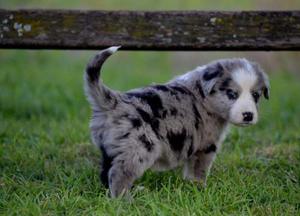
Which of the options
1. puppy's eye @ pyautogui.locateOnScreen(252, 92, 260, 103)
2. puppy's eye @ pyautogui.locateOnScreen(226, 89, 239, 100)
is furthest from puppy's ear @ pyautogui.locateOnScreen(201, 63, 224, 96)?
puppy's eye @ pyautogui.locateOnScreen(252, 92, 260, 103)

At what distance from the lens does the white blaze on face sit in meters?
5.05

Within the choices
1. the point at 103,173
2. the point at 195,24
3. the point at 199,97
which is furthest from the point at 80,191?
the point at 195,24

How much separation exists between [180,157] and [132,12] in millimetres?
1327

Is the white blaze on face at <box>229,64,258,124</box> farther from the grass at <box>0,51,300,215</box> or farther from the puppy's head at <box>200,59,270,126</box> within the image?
the grass at <box>0,51,300,215</box>

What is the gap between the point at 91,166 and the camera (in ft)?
18.1

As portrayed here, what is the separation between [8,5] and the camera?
13594mm

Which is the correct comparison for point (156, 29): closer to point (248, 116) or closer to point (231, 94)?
point (231, 94)

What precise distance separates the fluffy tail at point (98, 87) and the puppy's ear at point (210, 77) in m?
0.90

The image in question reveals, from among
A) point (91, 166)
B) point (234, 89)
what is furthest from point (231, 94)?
point (91, 166)

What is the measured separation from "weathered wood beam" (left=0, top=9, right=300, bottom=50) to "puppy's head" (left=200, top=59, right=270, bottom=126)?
0.22 m

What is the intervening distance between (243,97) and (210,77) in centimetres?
33

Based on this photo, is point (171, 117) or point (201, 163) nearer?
point (171, 117)

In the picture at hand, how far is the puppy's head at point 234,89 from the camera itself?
5070mm

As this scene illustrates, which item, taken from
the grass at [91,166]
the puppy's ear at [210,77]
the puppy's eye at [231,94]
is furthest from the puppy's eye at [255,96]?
the grass at [91,166]
